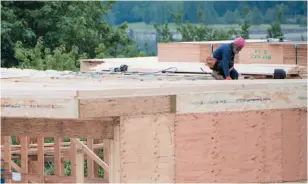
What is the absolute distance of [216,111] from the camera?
16297mm

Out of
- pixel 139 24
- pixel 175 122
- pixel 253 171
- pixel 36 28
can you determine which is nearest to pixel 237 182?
pixel 253 171

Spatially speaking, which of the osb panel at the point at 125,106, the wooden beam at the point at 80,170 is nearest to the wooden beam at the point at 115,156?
the osb panel at the point at 125,106

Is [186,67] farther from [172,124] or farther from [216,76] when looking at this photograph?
[172,124]

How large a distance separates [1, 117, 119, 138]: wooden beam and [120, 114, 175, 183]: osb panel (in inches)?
12.5

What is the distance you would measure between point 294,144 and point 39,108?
480 centimetres

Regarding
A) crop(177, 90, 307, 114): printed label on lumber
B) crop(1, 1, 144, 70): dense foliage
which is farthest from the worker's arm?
crop(1, 1, 144, 70): dense foliage

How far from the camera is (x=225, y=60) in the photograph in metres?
18.6

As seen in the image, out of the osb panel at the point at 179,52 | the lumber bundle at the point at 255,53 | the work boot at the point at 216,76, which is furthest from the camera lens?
the osb panel at the point at 179,52

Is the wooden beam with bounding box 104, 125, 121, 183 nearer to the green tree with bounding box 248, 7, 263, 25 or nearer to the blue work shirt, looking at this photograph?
the blue work shirt

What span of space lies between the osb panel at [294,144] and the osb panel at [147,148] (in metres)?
2.42

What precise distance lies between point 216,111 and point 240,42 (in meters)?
2.50

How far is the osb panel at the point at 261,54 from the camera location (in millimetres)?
22859

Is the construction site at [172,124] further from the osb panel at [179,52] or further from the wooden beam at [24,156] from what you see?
the osb panel at [179,52]

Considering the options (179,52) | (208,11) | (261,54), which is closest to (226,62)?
(261,54)
